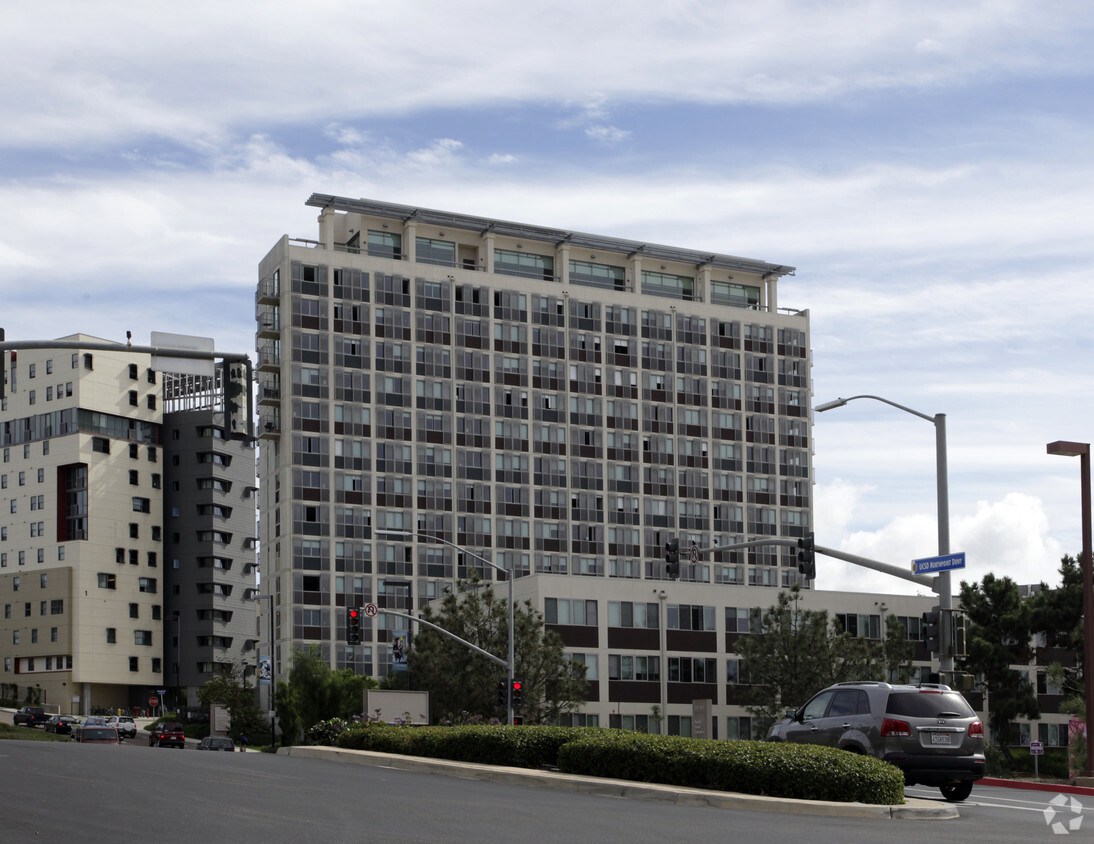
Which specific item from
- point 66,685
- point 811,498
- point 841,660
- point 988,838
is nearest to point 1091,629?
point 988,838

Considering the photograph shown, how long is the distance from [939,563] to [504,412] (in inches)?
3440

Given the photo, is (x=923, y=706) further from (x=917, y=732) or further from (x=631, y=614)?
(x=631, y=614)

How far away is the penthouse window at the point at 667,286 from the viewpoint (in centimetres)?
12712

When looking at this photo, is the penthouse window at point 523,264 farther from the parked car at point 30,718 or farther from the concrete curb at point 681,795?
the concrete curb at point 681,795

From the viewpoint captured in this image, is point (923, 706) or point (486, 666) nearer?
point (923, 706)

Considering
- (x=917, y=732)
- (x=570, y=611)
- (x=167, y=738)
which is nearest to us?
(x=917, y=732)

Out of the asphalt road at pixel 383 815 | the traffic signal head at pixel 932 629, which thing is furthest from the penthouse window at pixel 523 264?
the asphalt road at pixel 383 815

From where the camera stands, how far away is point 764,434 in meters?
127

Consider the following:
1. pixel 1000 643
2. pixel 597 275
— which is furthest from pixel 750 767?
pixel 597 275

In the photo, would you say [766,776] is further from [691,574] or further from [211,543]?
[211,543]

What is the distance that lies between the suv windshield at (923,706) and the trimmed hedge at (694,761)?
2.33m

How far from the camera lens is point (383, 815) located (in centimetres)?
1798

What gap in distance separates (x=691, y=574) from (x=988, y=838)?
105010mm

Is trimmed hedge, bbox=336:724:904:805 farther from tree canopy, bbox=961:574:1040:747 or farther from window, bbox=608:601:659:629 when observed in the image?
window, bbox=608:601:659:629
